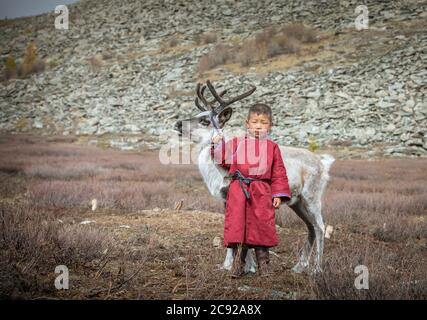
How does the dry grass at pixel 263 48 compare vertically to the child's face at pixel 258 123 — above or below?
above

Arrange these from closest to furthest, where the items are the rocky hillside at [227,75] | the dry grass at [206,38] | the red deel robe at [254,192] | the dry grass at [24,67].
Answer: the red deel robe at [254,192], the rocky hillside at [227,75], the dry grass at [206,38], the dry grass at [24,67]

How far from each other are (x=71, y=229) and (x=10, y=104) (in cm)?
3433

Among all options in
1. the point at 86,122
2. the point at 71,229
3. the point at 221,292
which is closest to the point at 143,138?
the point at 86,122

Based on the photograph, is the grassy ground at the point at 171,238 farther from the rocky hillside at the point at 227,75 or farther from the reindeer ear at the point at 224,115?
the rocky hillside at the point at 227,75

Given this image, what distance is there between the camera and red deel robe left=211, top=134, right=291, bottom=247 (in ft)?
13.5

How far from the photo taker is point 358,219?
891 centimetres

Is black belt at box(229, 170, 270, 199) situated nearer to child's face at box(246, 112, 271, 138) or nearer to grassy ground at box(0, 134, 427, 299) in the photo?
child's face at box(246, 112, 271, 138)

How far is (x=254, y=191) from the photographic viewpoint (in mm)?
4195

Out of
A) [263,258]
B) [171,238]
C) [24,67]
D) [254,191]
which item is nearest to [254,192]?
[254,191]

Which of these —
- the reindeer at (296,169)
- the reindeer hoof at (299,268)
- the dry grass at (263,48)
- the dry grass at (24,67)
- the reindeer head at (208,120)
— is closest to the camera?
the reindeer hoof at (299,268)

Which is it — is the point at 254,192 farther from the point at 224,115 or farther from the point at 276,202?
the point at 224,115

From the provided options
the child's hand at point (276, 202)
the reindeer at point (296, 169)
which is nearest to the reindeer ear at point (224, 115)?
the reindeer at point (296, 169)

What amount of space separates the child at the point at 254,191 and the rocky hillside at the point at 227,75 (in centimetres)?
1791

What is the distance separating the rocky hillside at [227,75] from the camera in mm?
23531
